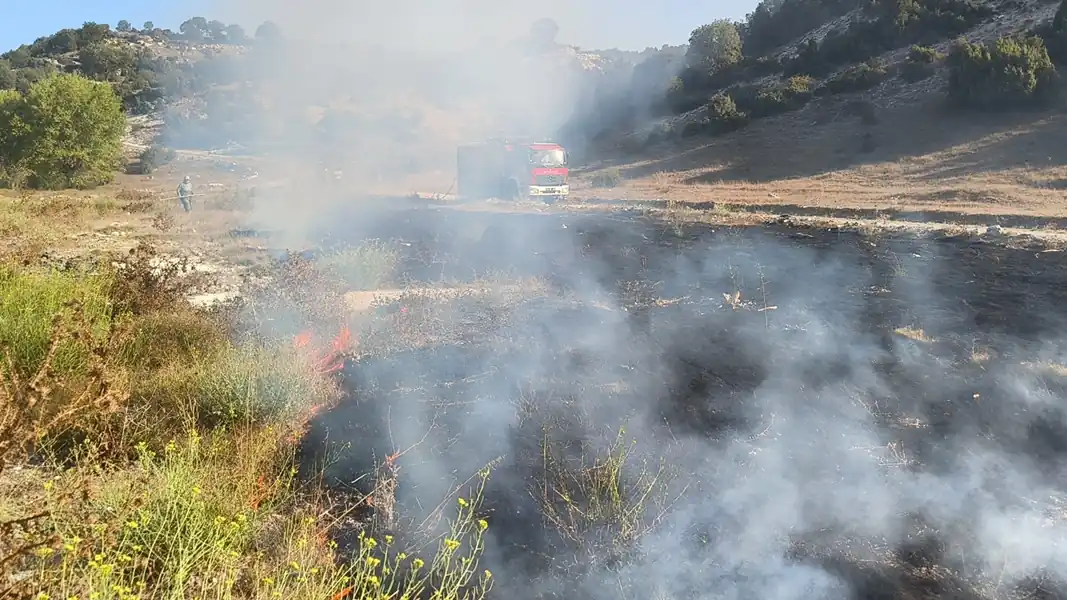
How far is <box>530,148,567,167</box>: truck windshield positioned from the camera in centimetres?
1822

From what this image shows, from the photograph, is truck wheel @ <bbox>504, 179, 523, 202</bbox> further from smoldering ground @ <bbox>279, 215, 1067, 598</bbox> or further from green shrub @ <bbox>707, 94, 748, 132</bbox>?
smoldering ground @ <bbox>279, 215, 1067, 598</bbox>

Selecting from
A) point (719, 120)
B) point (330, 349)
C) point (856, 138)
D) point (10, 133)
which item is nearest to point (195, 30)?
point (10, 133)

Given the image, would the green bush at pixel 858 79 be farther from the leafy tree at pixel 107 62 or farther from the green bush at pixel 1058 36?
the leafy tree at pixel 107 62

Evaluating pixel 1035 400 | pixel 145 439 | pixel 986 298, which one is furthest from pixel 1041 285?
pixel 145 439

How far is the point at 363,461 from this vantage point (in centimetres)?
461

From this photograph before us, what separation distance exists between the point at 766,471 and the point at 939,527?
99cm

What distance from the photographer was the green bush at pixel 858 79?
24000 mm

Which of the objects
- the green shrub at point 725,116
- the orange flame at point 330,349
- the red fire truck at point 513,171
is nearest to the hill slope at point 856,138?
the green shrub at point 725,116

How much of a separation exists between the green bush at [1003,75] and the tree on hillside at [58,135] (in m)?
26.6

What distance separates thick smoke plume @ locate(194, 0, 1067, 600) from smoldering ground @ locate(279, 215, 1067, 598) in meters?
0.02

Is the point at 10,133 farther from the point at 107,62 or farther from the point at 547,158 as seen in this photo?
the point at 107,62

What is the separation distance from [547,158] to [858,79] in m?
13.4

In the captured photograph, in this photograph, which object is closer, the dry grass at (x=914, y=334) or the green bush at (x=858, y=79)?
the dry grass at (x=914, y=334)

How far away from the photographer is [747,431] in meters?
4.95
